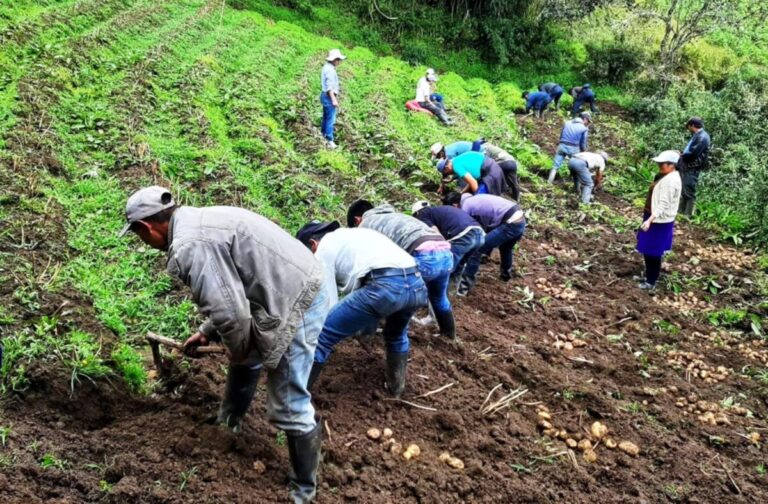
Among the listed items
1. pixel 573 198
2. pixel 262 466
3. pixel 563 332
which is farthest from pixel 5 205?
pixel 573 198

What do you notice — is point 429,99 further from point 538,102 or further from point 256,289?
point 256,289

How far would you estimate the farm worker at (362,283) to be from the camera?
3836mm

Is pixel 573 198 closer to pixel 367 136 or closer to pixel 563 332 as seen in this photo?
pixel 367 136

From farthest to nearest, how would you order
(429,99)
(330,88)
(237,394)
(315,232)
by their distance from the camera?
(429,99), (330,88), (315,232), (237,394)

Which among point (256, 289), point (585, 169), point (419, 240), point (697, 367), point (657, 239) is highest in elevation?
point (256, 289)

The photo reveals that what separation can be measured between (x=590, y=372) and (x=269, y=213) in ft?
12.6

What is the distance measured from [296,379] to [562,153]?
29.9 feet

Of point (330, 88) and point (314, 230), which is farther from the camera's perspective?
point (330, 88)

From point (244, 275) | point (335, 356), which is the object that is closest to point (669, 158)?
point (335, 356)

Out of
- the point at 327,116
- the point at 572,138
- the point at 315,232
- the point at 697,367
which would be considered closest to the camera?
the point at 315,232

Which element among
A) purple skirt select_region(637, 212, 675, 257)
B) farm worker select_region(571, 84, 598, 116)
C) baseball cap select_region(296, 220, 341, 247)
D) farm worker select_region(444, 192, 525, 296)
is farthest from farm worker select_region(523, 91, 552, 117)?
baseball cap select_region(296, 220, 341, 247)

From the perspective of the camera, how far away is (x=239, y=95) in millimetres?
11102

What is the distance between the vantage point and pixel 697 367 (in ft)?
19.2

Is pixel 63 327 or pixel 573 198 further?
pixel 573 198
